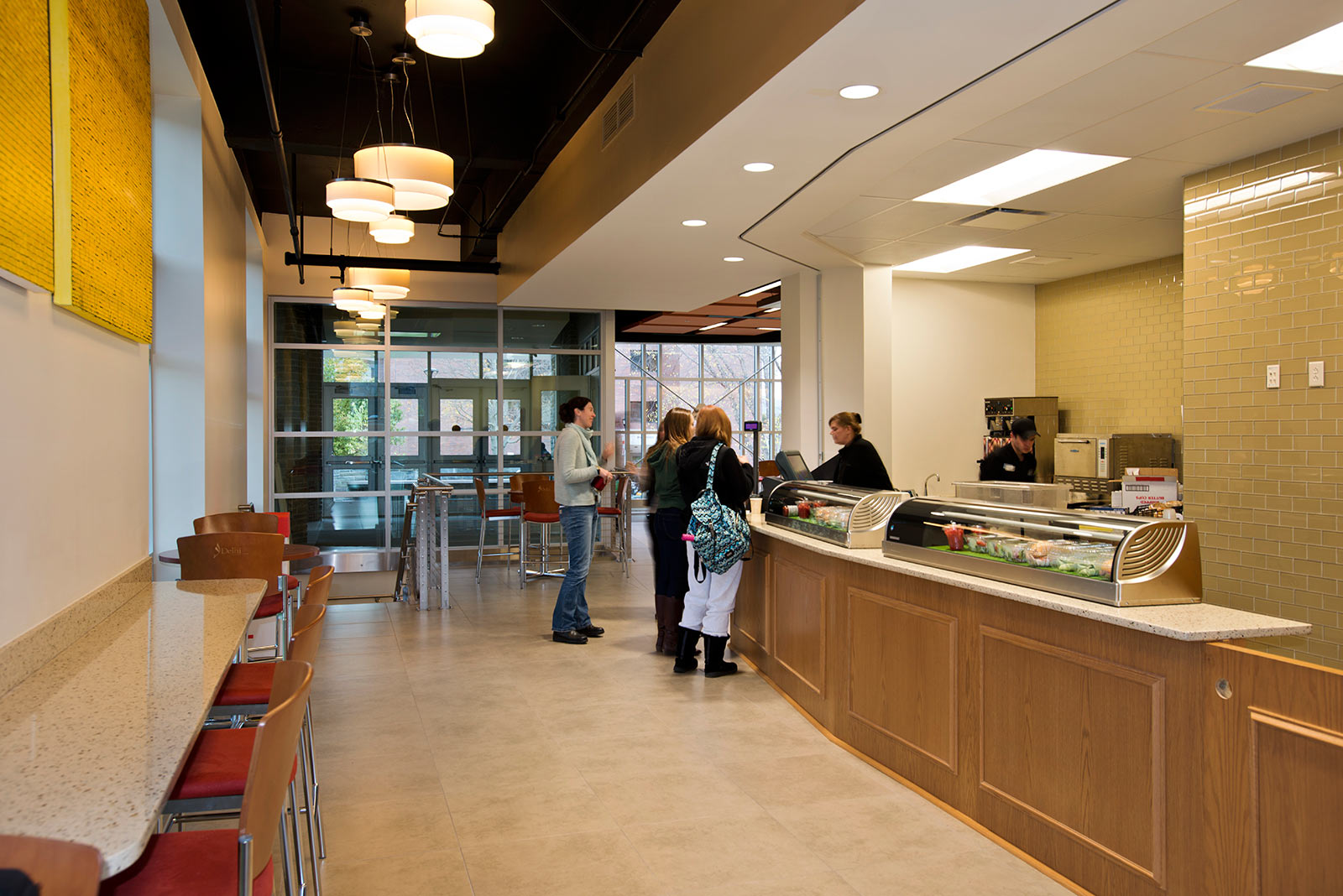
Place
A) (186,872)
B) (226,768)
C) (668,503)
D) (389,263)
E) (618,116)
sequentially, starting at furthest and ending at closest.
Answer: (389,263)
(618,116)
(668,503)
(226,768)
(186,872)

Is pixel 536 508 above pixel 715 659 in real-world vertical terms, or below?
above

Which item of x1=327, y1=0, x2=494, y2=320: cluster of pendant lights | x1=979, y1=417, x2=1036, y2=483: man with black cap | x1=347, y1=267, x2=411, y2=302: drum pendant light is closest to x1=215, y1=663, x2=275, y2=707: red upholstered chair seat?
x1=327, y1=0, x2=494, y2=320: cluster of pendant lights

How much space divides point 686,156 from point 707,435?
1603 millimetres

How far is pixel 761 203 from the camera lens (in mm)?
5973

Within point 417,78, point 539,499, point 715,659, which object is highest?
point 417,78

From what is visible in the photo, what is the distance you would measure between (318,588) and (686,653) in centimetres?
306

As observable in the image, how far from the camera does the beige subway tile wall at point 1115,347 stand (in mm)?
7641

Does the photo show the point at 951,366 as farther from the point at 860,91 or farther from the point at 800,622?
the point at 860,91

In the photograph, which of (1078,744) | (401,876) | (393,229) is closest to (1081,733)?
(1078,744)

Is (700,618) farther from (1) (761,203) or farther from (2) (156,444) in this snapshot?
(2) (156,444)

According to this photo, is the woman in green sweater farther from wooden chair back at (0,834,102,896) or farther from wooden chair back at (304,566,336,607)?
wooden chair back at (0,834,102,896)

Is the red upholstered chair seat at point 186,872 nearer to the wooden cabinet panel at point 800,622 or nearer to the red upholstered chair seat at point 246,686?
the red upholstered chair seat at point 246,686

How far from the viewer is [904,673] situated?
3918 mm

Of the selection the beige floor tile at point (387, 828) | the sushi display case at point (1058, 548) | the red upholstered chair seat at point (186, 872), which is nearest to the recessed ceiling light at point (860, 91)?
the sushi display case at point (1058, 548)
